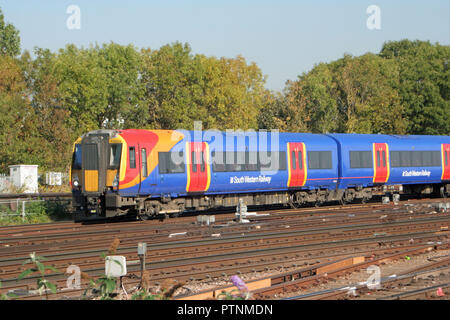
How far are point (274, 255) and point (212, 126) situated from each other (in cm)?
3601

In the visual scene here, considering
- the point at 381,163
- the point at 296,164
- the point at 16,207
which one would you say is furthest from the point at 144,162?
the point at 381,163

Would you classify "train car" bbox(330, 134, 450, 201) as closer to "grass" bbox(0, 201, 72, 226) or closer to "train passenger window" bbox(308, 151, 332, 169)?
"train passenger window" bbox(308, 151, 332, 169)

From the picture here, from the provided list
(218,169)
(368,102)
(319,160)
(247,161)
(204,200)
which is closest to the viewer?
(218,169)

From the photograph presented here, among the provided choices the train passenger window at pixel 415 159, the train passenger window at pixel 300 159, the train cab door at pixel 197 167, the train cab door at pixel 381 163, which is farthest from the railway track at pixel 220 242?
the train passenger window at pixel 415 159

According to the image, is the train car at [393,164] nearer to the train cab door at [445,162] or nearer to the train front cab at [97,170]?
the train cab door at [445,162]

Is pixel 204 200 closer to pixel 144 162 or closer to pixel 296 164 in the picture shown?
pixel 144 162

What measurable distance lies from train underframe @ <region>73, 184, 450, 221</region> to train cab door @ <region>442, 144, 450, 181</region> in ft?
3.35

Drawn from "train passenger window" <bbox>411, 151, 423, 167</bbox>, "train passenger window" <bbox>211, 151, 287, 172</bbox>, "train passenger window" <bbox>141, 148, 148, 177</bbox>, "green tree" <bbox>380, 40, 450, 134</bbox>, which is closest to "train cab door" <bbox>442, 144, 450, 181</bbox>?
"train passenger window" <bbox>411, 151, 423, 167</bbox>

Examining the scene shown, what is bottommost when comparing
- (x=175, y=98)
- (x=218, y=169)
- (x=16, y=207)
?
(x=16, y=207)

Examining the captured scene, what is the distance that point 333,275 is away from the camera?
486 inches

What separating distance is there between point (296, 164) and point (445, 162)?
430 inches

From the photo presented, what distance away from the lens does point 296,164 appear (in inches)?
1076
